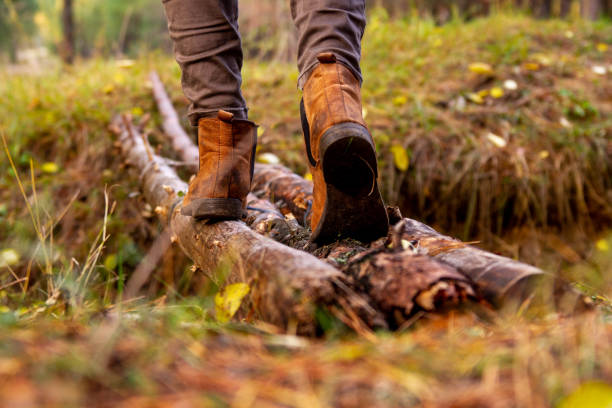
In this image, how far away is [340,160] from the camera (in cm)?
113

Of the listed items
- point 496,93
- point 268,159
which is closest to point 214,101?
point 268,159

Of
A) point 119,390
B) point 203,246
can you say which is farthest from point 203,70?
point 119,390

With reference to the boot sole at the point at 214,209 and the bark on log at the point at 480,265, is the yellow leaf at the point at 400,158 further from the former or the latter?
the boot sole at the point at 214,209

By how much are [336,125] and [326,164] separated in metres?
0.10

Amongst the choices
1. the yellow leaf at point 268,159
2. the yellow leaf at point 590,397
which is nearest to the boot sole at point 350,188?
the yellow leaf at point 590,397

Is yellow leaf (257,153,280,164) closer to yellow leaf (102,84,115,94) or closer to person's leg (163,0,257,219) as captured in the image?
person's leg (163,0,257,219)

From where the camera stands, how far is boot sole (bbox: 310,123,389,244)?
3.68 ft

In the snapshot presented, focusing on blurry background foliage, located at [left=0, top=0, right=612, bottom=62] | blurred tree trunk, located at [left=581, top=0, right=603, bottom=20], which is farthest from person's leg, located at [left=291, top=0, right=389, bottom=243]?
blurred tree trunk, located at [left=581, top=0, right=603, bottom=20]

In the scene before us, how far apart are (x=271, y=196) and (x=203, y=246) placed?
0.64 meters

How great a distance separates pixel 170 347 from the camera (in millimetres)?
662

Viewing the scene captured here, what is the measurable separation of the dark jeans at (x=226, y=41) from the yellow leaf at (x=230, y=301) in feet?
2.09

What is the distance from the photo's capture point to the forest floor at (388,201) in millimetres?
573

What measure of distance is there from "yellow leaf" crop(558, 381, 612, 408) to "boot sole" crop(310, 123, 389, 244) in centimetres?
69

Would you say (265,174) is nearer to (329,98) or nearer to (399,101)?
(329,98)
